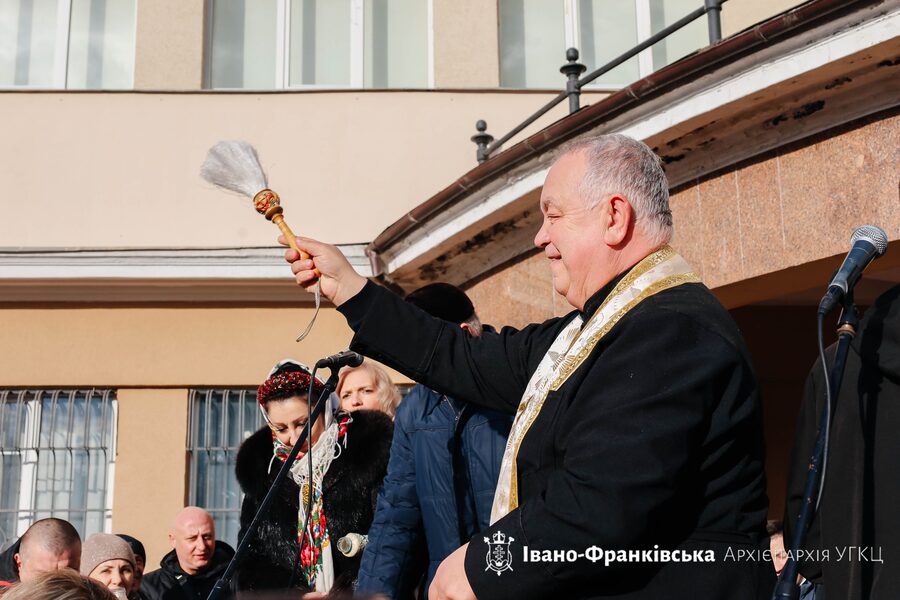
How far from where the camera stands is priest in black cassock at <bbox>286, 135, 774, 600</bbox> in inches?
89.0

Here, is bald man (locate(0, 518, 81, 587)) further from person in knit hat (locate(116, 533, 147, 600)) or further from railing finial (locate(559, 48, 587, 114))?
railing finial (locate(559, 48, 587, 114))

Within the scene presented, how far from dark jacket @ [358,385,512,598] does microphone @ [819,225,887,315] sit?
1443 mm

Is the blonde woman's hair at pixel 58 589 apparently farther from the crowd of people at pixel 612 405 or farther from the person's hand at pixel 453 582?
the person's hand at pixel 453 582

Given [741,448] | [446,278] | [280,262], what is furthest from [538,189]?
[741,448]

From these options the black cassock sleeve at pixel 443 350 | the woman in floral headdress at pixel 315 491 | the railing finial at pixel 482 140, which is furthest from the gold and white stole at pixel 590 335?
the railing finial at pixel 482 140

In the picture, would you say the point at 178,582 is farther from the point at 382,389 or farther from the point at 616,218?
the point at 616,218

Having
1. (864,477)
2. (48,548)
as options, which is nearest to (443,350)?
(864,477)

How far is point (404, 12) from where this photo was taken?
10219 millimetres

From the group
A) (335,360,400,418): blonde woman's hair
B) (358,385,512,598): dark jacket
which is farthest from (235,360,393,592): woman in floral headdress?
(358,385,512,598): dark jacket

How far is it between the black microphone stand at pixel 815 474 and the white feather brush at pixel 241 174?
61.1 inches

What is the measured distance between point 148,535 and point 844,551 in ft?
23.3

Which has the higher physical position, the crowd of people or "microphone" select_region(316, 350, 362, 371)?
"microphone" select_region(316, 350, 362, 371)

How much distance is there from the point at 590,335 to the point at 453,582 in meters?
0.63

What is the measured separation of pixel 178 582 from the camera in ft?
→ 21.3
